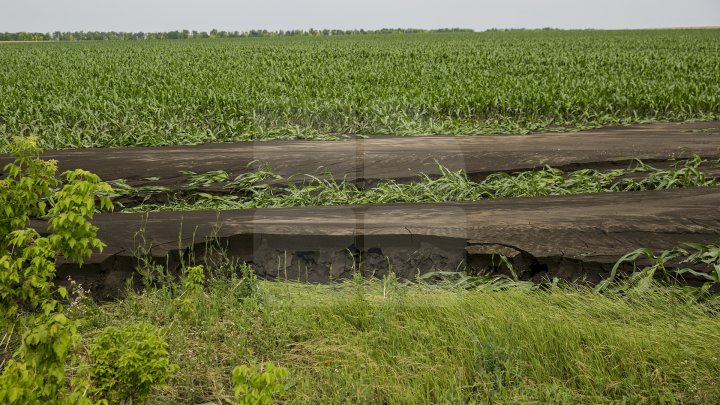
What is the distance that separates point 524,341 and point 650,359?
63 cm

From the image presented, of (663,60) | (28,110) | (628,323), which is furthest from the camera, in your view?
(663,60)

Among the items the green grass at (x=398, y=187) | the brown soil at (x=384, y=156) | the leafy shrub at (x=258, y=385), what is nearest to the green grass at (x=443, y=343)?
the leafy shrub at (x=258, y=385)

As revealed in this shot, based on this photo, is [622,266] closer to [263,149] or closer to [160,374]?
[160,374]

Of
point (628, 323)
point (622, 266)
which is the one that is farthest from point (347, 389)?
point (622, 266)

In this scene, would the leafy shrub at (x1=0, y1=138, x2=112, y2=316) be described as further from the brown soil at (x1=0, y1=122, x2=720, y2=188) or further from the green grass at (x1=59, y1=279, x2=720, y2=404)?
the brown soil at (x1=0, y1=122, x2=720, y2=188)

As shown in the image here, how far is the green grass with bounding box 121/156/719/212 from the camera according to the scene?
6.54 meters

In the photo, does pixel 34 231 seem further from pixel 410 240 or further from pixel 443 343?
pixel 410 240

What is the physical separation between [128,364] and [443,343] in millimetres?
1613

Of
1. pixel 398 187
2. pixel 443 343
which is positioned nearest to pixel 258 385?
pixel 443 343

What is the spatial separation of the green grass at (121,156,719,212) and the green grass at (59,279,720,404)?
6.89 feet

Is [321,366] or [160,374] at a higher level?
[160,374]

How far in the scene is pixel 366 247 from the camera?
193 inches

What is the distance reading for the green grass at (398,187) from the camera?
257 inches

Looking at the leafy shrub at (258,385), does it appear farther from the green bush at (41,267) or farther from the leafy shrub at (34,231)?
the leafy shrub at (34,231)
